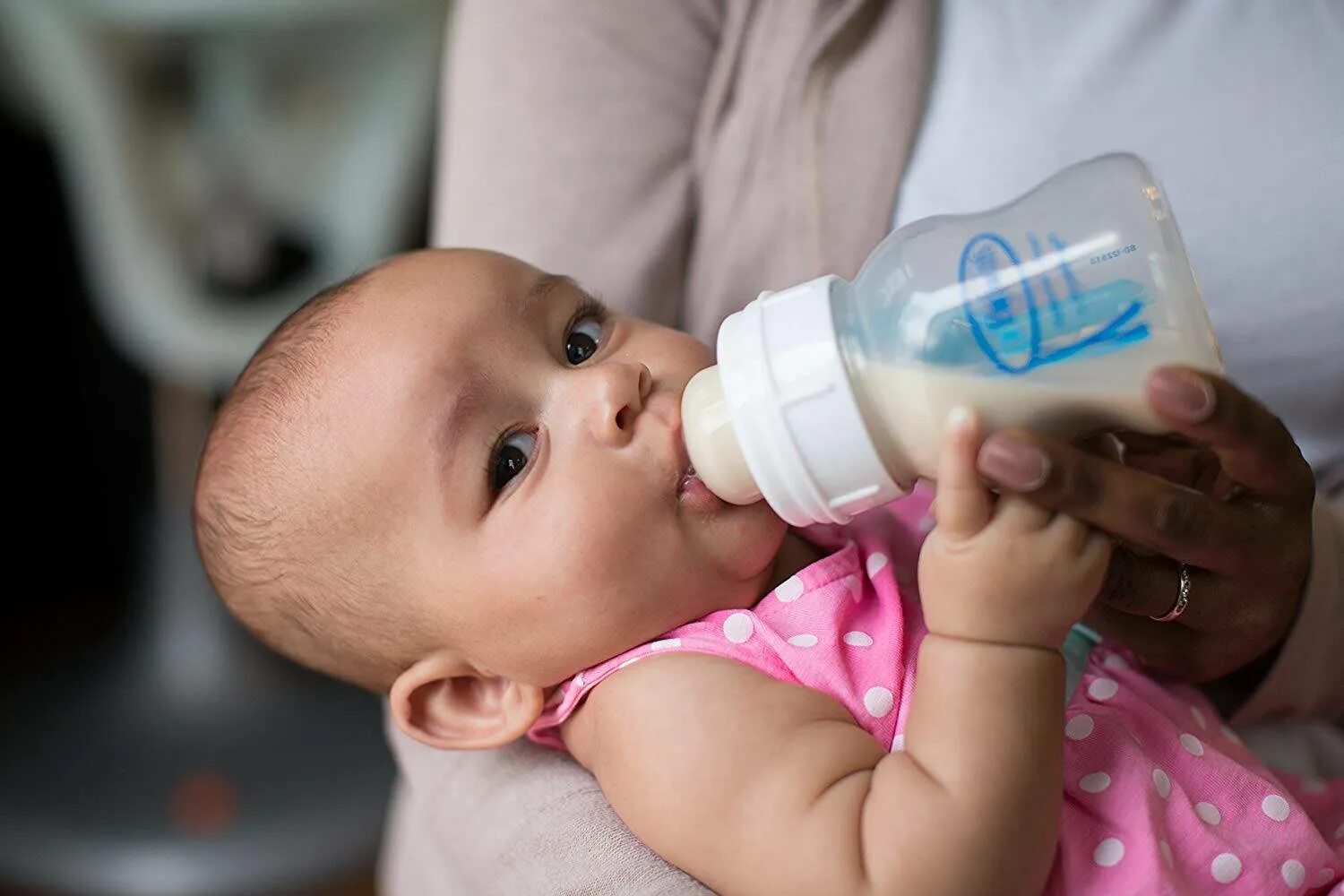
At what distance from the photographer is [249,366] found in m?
0.97

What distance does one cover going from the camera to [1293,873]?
83cm

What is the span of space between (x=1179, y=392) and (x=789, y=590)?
0.32 meters

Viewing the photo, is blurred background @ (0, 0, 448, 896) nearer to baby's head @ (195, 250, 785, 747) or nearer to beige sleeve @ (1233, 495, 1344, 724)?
baby's head @ (195, 250, 785, 747)

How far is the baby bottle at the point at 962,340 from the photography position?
69 cm

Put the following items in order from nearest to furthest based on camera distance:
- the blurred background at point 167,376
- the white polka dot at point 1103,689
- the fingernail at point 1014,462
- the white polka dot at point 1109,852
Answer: the fingernail at point 1014,462 < the white polka dot at point 1109,852 < the white polka dot at point 1103,689 < the blurred background at point 167,376

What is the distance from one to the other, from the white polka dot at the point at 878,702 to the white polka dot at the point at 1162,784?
170mm

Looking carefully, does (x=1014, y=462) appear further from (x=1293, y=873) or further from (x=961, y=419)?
(x=1293, y=873)

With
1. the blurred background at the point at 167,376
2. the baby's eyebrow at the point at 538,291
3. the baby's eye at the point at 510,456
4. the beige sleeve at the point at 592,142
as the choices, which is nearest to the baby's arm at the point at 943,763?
the baby's eye at the point at 510,456

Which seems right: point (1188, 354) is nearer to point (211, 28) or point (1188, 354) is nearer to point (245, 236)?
point (211, 28)

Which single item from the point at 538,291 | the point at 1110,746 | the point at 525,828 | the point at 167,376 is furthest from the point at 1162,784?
the point at 167,376

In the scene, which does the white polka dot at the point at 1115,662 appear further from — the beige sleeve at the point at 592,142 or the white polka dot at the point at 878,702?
the beige sleeve at the point at 592,142

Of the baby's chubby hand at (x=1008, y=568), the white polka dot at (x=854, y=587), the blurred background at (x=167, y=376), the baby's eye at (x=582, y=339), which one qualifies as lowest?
the blurred background at (x=167, y=376)

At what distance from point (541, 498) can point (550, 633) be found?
0.31 ft

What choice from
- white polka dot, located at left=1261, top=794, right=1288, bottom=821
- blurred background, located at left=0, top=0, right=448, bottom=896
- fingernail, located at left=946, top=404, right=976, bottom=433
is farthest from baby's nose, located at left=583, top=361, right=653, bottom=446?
blurred background, located at left=0, top=0, right=448, bottom=896
